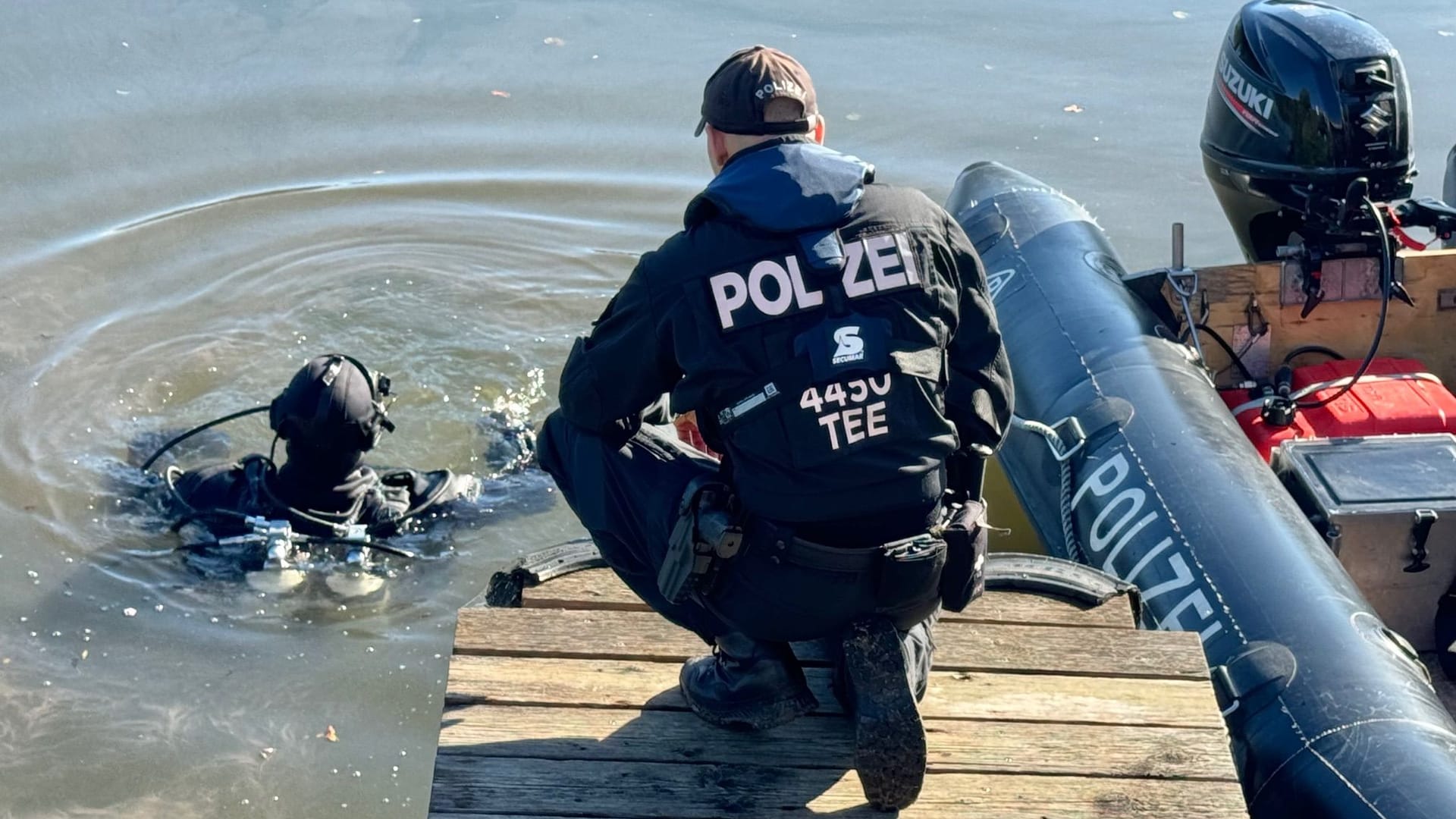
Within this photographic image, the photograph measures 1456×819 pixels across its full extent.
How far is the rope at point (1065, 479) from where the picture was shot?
4.59 meters

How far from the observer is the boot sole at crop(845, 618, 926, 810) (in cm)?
286

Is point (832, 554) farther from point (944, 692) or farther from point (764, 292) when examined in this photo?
point (944, 692)

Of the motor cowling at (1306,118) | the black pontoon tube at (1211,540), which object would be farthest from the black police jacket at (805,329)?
the motor cowling at (1306,118)

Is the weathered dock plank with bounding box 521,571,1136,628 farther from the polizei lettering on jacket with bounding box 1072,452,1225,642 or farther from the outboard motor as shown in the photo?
the outboard motor

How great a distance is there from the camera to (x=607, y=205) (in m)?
8.40

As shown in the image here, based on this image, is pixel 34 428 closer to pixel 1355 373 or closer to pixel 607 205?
pixel 607 205

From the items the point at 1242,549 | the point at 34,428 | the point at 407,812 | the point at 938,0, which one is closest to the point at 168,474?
the point at 34,428

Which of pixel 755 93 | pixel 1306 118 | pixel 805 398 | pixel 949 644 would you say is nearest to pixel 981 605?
pixel 949 644

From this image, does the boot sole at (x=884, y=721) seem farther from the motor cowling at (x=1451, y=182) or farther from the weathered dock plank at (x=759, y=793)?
the motor cowling at (x=1451, y=182)

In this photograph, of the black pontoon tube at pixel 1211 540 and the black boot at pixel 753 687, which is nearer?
the black boot at pixel 753 687

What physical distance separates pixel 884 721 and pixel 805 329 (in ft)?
2.48

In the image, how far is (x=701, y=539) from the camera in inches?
112

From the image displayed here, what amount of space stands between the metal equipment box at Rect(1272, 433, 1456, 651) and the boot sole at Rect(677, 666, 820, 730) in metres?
1.94

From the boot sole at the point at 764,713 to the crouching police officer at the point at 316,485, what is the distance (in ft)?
8.12
